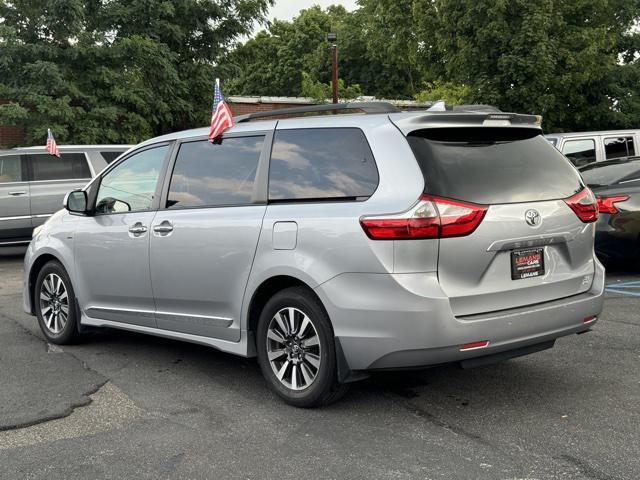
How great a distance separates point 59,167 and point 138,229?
800 centimetres

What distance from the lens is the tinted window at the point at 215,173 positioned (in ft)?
15.4

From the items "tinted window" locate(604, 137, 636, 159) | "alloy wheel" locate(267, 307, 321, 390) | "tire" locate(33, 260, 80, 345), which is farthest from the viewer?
"tinted window" locate(604, 137, 636, 159)

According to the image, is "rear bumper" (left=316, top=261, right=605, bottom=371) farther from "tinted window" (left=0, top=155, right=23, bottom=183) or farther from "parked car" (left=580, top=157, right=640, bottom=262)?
"tinted window" (left=0, top=155, right=23, bottom=183)

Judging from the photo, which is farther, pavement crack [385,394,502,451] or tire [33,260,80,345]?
tire [33,260,80,345]

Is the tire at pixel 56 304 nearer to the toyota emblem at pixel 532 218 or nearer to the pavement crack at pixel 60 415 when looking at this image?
the pavement crack at pixel 60 415

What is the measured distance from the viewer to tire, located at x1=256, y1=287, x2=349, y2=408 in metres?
4.09

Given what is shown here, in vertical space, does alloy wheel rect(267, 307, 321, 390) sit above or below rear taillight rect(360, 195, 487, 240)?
below

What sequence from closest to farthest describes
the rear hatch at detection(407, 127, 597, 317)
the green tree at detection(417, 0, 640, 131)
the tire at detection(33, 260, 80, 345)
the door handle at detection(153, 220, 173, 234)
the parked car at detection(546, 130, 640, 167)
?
the rear hatch at detection(407, 127, 597, 317)
the door handle at detection(153, 220, 173, 234)
the tire at detection(33, 260, 80, 345)
the parked car at detection(546, 130, 640, 167)
the green tree at detection(417, 0, 640, 131)

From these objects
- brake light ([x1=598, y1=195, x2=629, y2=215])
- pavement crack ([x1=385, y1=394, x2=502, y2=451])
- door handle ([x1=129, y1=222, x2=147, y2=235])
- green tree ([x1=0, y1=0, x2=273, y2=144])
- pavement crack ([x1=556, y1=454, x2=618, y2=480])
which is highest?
green tree ([x1=0, y1=0, x2=273, y2=144])

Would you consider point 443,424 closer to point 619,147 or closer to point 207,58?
point 619,147

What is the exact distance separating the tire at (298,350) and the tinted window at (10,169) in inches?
362

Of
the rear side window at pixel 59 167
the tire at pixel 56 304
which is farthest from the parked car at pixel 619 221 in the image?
the rear side window at pixel 59 167

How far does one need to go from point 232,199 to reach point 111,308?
5.18 ft

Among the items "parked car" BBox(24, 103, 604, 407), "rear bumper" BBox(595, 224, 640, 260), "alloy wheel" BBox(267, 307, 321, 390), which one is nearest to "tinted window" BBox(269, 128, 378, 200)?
"parked car" BBox(24, 103, 604, 407)
